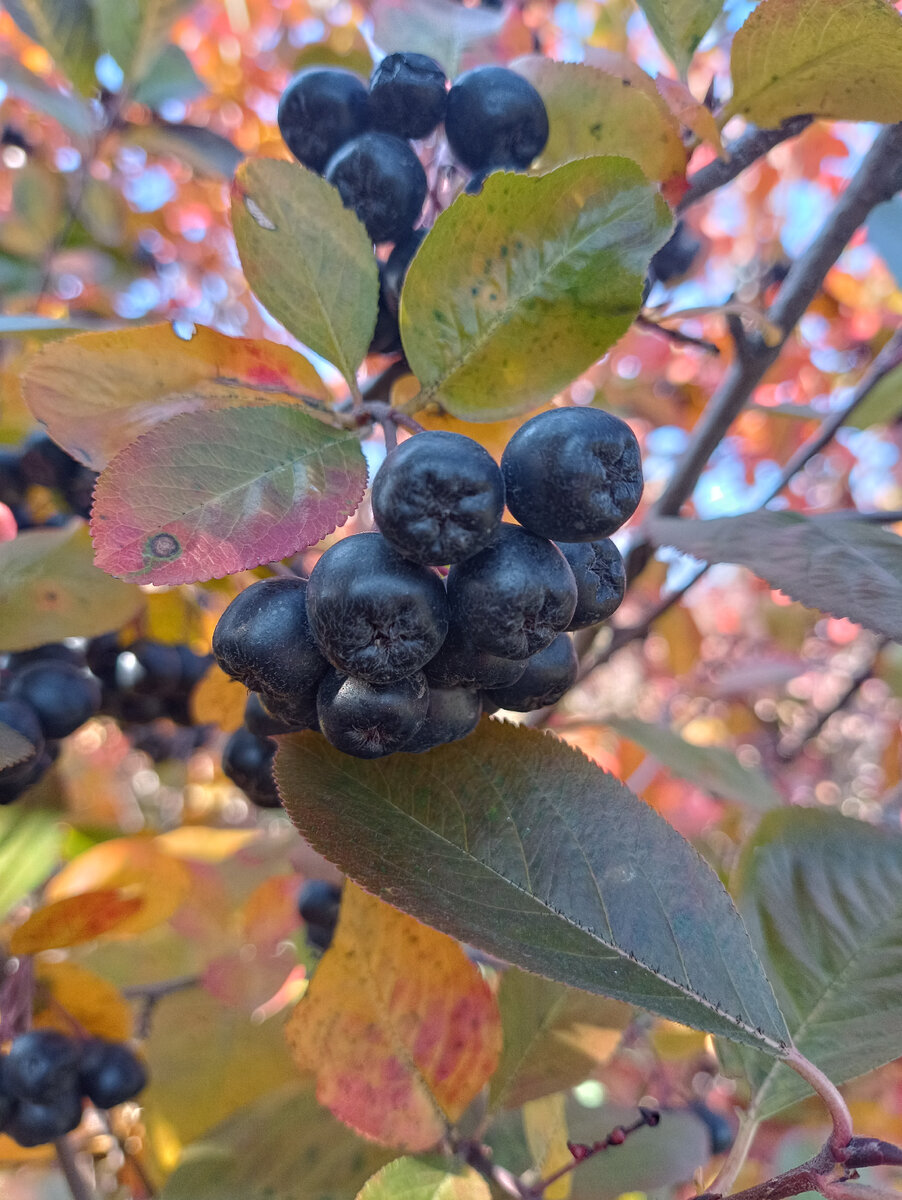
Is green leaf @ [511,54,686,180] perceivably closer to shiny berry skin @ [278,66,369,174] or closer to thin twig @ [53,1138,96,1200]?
shiny berry skin @ [278,66,369,174]

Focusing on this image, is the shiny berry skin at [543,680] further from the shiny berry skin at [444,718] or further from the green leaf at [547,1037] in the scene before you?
the green leaf at [547,1037]

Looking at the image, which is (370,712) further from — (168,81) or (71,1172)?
(168,81)

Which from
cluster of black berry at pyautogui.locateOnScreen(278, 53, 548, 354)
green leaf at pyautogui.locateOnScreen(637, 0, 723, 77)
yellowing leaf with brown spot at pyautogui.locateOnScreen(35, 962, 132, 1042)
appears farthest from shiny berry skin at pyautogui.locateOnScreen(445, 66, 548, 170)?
yellowing leaf with brown spot at pyautogui.locateOnScreen(35, 962, 132, 1042)

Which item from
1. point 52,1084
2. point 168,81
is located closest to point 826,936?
point 52,1084

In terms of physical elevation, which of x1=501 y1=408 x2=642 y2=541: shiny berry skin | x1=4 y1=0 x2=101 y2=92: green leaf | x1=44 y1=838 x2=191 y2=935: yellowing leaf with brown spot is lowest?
x1=44 y1=838 x2=191 y2=935: yellowing leaf with brown spot

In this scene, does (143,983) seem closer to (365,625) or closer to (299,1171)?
(299,1171)

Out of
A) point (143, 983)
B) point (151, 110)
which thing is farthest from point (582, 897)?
point (151, 110)
